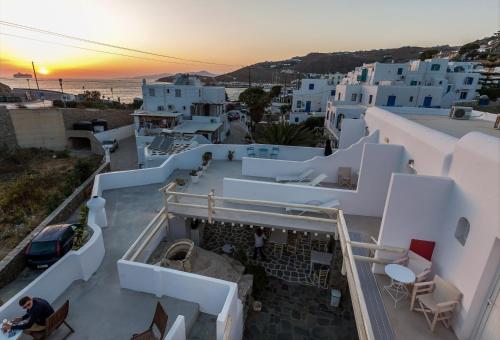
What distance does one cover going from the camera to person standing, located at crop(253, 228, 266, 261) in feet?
37.2

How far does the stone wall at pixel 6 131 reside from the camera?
3019 centimetres

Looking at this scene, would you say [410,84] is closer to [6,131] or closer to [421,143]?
[421,143]

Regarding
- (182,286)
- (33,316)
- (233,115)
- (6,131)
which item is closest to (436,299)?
(182,286)

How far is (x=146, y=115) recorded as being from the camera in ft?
104

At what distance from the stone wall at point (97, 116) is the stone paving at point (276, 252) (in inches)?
1348

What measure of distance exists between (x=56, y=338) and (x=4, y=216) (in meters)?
14.0

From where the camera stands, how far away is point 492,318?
4672mm

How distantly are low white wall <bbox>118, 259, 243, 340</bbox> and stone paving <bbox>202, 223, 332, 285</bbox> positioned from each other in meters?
4.30

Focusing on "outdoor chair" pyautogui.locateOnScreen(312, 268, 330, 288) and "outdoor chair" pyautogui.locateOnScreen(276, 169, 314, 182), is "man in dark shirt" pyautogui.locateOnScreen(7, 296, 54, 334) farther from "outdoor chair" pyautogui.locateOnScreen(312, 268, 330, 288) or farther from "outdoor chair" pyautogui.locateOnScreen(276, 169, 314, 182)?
"outdoor chair" pyautogui.locateOnScreen(276, 169, 314, 182)

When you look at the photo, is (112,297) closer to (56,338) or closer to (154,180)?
(56,338)

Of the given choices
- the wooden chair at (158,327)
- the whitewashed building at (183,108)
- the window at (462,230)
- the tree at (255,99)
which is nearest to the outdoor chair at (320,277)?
the window at (462,230)

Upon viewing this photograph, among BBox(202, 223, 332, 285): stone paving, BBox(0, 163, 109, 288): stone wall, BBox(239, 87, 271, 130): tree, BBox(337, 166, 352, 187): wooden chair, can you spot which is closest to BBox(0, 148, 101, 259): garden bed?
BBox(0, 163, 109, 288): stone wall

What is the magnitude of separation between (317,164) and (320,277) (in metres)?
5.11

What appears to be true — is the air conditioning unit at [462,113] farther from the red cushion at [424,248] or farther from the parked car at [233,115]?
the parked car at [233,115]
